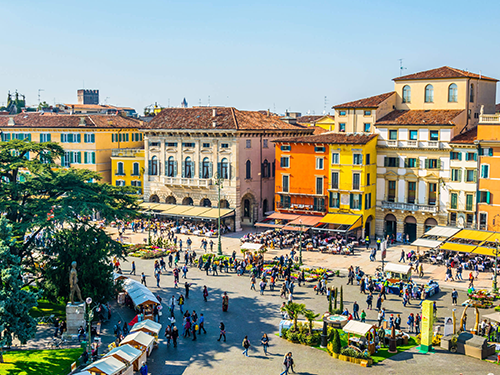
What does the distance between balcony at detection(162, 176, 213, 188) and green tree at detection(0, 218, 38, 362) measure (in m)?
34.1

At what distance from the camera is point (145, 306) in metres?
38.2

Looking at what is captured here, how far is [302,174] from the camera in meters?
61.8

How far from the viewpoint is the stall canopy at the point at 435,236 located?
50778 mm

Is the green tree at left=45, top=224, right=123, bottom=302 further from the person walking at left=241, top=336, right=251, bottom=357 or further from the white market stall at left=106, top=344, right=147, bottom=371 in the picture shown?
the person walking at left=241, top=336, right=251, bottom=357

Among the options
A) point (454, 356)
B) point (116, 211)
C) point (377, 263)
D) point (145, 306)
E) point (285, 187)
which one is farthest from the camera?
point (285, 187)

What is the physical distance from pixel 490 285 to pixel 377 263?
30.7 feet

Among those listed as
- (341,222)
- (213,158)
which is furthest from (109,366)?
(213,158)

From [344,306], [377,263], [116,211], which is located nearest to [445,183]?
[377,263]

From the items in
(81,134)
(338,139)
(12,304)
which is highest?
(81,134)

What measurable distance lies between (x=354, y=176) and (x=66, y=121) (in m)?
38.5

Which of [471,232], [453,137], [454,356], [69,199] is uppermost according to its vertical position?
[453,137]

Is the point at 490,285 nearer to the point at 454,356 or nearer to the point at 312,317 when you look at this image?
the point at 454,356

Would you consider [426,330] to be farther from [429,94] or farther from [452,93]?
[429,94]

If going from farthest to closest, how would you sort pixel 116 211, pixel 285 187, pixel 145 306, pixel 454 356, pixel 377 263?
1. pixel 285 187
2. pixel 377 263
3. pixel 116 211
4. pixel 145 306
5. pixel 454 356
